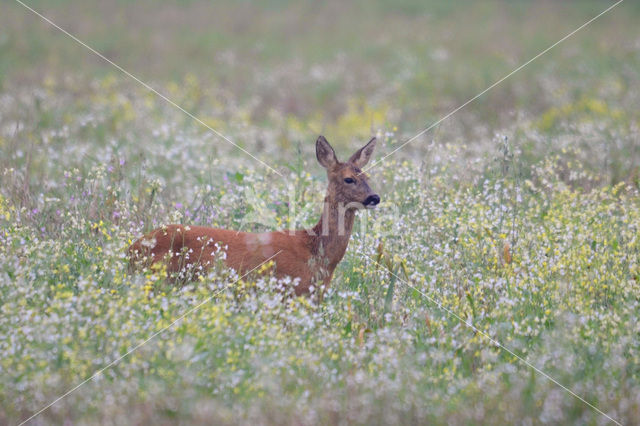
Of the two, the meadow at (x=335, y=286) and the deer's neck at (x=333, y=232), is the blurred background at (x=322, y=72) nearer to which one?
the meadow at (x=335, y=286)

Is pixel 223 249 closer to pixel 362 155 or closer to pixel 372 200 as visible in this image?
pixel 372 200

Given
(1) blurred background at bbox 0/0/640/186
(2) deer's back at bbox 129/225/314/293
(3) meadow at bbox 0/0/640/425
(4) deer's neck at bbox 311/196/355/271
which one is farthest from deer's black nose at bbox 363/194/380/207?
(1) blurred background at bbox 0/0/640/186

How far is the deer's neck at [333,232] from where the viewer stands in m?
6.40

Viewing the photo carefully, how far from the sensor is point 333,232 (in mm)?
6473

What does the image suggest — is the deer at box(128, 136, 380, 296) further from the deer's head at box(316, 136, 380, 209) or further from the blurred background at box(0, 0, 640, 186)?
the blurred background at box(0, 0, 640, 186)

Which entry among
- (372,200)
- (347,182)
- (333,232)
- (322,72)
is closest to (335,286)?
(333,232)

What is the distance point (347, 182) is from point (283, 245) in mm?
838

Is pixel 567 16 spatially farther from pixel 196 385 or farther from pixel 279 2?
pixel 196 385

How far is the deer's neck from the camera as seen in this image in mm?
6402

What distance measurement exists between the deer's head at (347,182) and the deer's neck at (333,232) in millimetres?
72

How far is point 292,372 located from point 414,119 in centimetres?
1104

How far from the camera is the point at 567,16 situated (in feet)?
89.3

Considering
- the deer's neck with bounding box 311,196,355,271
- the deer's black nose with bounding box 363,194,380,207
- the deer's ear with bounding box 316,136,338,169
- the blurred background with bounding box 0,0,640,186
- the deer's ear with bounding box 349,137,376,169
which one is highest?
the blurred background with bounding box 0,0,640,186

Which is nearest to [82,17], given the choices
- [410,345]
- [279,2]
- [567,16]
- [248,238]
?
[279,2]
